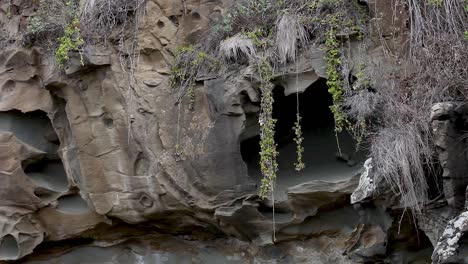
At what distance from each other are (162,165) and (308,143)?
1.16 meters

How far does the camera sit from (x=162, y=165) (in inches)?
238

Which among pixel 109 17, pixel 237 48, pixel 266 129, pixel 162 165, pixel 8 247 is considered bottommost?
pixel 8 247

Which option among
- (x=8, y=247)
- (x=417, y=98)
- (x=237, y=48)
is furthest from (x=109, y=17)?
(x=417, y=98)

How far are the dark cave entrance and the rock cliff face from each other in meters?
0.01

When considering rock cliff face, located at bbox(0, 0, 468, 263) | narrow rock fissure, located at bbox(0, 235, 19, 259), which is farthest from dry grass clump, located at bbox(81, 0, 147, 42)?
narrow rock fissure, located at bbox(0, 235, 19, 259)

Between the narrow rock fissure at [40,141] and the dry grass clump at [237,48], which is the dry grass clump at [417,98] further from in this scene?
the narrow rock fissure at [40,141]

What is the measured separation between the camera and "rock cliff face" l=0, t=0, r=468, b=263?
5.70 meters

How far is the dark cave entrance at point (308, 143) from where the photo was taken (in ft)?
19.3

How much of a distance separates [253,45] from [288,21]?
310 mm

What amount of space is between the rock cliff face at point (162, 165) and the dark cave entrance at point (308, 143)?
11 mm

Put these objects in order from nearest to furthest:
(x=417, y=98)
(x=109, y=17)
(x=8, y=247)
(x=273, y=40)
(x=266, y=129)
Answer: (x=417, y=98)
(x=266, y=129)
(x=273, y=40)
(x=109, y=17)
(x=8, y=247)

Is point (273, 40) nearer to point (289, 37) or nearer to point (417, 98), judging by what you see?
point (289, 37)

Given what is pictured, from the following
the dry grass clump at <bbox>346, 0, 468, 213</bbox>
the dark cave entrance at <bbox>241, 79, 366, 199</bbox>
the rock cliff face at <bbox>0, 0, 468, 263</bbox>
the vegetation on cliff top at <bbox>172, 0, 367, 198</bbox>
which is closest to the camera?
the dry grass clump at <bbox>346, 0, 468, 213</bbox>

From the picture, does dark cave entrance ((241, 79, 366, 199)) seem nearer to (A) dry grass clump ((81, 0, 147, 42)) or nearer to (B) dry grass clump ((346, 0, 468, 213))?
(B) dry grass clump ((346, 0, 468, 213))
